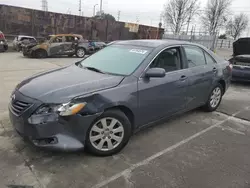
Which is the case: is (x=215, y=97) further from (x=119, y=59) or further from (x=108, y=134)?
(x=108, y=134)

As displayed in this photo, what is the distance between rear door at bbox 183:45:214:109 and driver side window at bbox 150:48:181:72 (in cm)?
25

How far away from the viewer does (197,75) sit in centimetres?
415

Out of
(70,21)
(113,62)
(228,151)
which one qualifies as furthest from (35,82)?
(70,21)

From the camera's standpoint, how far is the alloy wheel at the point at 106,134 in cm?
288

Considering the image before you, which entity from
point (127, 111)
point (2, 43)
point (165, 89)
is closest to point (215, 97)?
point (165, 89)

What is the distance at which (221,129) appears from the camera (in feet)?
13.5

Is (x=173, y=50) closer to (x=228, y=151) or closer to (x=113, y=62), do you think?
(x=113, y=62)

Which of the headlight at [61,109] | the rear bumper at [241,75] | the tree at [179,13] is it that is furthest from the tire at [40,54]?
the tree at [179,13]

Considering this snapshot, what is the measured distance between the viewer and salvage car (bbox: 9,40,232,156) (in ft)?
8.67

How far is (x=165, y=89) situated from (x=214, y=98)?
189cm

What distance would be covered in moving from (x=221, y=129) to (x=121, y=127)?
2070 mm

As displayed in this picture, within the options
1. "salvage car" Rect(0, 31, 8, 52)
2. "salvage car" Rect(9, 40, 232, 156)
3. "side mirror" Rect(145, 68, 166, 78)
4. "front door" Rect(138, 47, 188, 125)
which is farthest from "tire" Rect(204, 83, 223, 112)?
"salvage car" Rect(0, 31, 8, 52)

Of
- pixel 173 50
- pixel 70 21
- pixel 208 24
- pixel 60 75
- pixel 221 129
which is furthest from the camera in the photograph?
pixel 208 24

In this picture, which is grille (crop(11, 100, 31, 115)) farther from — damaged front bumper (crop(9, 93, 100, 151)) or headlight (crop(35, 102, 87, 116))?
headlight (crop(35, 102, 87, 116))
